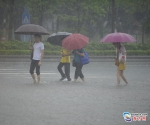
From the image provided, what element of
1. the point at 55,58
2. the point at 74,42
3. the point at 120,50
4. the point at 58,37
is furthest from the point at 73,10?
the point at 120,50

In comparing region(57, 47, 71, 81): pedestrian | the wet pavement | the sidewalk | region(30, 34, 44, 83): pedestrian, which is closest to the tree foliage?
the sidewalk

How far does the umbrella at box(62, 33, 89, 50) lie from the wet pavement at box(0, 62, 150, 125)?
126 centimetres

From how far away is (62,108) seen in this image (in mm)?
10523

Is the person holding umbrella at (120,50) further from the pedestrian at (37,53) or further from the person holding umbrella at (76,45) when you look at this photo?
the pedestrian at (37,53)

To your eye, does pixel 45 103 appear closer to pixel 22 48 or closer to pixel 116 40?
pixel 116 40

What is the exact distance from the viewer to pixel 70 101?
1166cm

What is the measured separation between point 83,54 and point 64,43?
795 mm

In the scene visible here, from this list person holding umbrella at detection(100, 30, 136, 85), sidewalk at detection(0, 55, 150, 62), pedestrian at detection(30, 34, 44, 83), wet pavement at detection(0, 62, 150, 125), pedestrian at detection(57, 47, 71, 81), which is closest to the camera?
wet pavement at detection(0, 62, 150, 125)

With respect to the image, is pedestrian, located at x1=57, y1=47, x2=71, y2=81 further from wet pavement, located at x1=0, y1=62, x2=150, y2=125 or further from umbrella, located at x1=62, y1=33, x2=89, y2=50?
umbrella, located at x1=62, y1=33, x2=89, y2=50

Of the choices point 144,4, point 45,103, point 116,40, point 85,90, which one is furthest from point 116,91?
point 144,4

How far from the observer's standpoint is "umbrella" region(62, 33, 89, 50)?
16.3 meters

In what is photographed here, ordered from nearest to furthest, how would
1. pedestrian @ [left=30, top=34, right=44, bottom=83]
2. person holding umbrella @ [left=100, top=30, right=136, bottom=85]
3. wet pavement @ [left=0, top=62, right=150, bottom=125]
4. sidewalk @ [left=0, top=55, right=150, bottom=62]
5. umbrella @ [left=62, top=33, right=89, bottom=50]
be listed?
wet pavement @ [left=0, top=62, right=150, bottom=125]
person holding umbrella @ [left=100, top=30, right=136, bottom=85]
pedestrian @ [left=30, top=34, right=44, bottom=83]
umbrella @ [left=62, top=33, right=89, bottom=50]
sidewalk @ [left=0, top=55, right=150, bottom=62]

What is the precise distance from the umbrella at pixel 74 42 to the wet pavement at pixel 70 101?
4.14 ft

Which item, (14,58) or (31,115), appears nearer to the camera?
(31,115)
